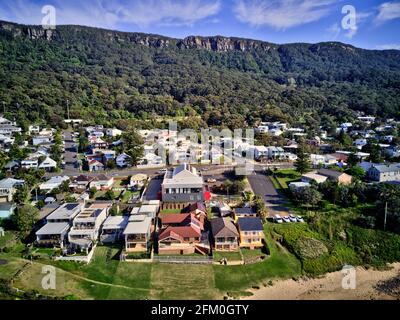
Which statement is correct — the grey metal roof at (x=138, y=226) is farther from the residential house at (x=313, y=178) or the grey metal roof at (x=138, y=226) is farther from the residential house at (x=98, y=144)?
the residential house at (x=98, y=144)

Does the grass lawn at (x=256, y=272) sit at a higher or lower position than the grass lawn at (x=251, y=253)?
lower

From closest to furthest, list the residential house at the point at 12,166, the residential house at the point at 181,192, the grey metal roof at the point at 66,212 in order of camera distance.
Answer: the grey metal roof at the point at 66,212 < the residential house at the point at 181,192 < the residential house at the point at 12,166

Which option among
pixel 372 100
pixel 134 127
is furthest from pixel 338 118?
pixel 134 127

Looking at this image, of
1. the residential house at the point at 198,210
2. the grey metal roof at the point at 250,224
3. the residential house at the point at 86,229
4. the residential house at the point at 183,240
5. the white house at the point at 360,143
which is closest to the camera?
the residential house at the point at 183,240

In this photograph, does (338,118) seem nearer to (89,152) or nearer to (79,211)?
(89,152)

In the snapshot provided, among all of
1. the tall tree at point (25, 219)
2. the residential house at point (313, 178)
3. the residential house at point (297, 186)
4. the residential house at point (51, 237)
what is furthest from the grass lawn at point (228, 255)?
the tall tree at point (25, 219)

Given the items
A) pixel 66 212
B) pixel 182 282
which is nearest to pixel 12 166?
pixel 66 212

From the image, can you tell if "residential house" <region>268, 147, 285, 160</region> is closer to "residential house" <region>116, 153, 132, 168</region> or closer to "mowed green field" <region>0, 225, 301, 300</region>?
"residential house" <region>116, 153, 132, 168</region>
